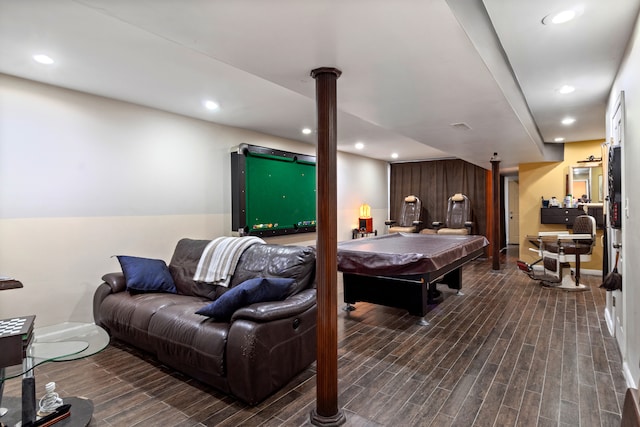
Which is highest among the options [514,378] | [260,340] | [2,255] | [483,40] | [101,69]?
[101,69]

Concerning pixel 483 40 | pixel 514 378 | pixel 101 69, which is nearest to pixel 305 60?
pixel 483 40

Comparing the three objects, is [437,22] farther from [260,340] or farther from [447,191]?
[447,191]

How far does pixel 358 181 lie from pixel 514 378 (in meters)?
6.32

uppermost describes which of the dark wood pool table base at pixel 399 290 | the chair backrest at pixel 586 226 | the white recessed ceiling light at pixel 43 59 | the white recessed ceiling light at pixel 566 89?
the white recessed ceiling light at pixel 566 89

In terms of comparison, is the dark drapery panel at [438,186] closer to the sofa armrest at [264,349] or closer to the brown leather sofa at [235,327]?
the brown leather sofa at [235,327]

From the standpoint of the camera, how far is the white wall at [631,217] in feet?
7.13

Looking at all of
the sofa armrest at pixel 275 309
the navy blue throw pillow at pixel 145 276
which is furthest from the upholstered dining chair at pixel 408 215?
the sofa armrest at pixel 275 309

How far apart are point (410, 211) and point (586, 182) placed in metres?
3.84

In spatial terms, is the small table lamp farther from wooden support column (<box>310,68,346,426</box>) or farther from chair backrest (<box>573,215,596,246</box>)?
wooden support column (<box>310,68,346,426</box>)

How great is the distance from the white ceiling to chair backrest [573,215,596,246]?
1749mm

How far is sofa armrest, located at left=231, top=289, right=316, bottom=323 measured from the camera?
88.8 inches

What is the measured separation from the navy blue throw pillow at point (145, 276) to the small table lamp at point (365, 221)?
17.5 ft

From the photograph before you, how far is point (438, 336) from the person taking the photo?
3412 mm

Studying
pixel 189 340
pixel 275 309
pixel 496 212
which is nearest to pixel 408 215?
pixel 496 212
